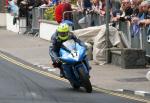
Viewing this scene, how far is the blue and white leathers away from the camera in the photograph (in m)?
15.3

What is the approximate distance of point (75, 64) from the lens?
50.5 feet

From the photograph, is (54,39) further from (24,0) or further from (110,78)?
(24,0)

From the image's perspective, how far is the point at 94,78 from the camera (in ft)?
59.5

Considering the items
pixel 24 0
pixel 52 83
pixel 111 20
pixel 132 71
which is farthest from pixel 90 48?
pixel 24 0

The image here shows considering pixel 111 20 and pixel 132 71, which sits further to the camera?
pixel 111 20

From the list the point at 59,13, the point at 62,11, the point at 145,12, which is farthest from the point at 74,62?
the point at 59,13

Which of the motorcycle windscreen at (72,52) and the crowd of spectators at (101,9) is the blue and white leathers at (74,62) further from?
the crowd of spectators at (101,9)

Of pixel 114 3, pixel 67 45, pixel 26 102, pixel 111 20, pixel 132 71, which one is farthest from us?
pixel 114 3

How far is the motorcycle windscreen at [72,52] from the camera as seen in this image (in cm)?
1541

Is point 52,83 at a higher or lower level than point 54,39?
lower

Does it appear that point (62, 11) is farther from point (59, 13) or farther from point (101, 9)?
point (101, 9)

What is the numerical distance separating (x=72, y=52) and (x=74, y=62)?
1.05ft

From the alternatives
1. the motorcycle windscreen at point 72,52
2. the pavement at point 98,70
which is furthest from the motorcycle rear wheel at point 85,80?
the pavement at point 98,70

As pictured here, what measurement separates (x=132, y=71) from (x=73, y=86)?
3608mm
